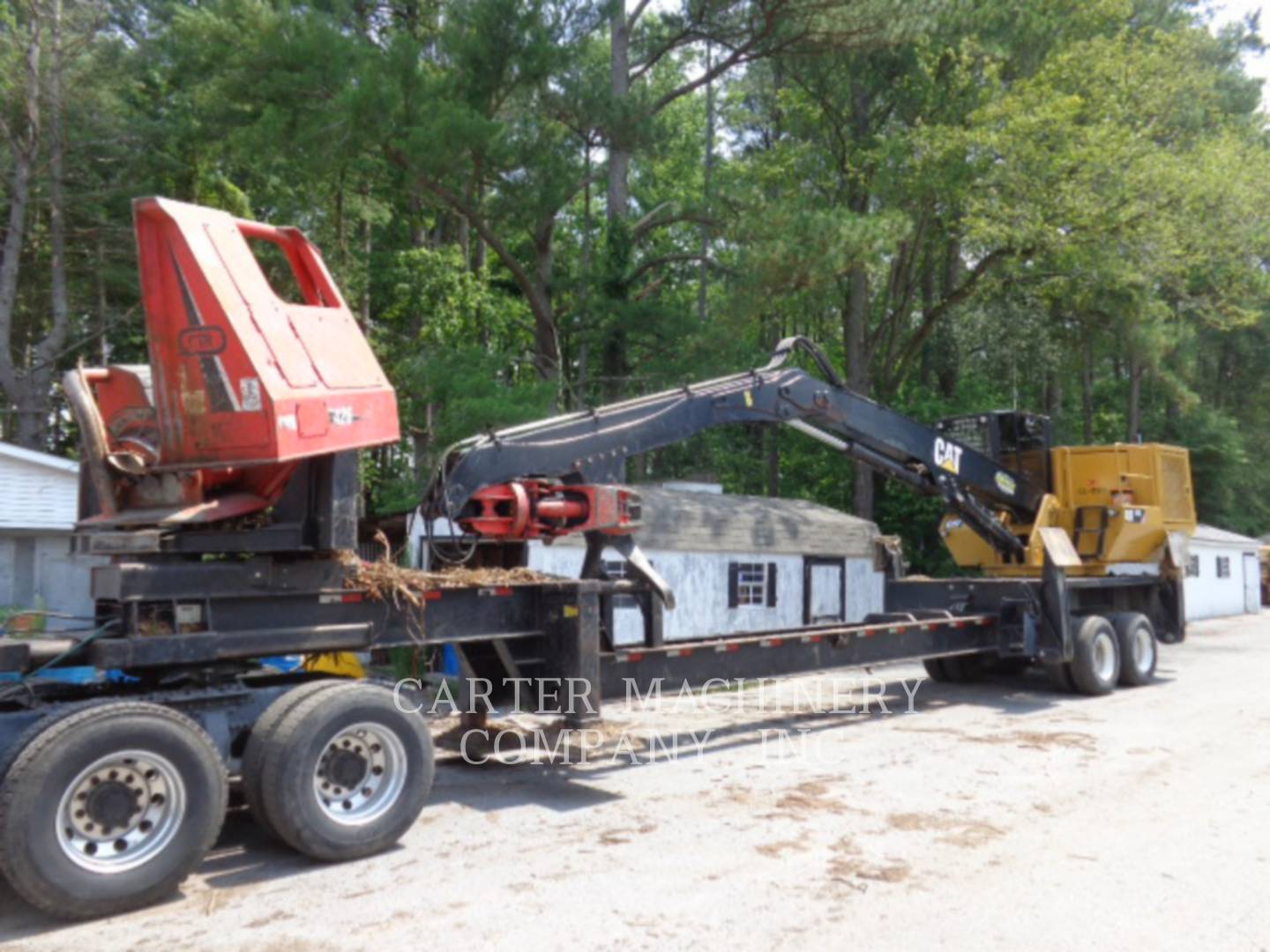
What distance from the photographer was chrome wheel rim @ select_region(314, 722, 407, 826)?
5.95 m

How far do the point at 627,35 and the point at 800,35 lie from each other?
4.30 meters

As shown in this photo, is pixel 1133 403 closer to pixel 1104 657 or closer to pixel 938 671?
pixel 938 671

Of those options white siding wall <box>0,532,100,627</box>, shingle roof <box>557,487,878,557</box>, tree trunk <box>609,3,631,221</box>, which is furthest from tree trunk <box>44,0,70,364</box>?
shingle roof <box>557,487,878,557</box>

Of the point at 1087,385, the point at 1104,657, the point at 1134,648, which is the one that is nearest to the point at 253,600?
the point at 1104,657

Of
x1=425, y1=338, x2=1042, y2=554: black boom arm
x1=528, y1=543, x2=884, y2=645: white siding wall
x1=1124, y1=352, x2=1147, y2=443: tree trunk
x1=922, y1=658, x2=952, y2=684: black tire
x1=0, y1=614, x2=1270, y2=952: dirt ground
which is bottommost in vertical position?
x1=0, y1=614, x2=1270, y2=952: dirt ground

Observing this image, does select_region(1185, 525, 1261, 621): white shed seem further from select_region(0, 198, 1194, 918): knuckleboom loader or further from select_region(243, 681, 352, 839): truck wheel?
select_region(243, 681, 352, 839): truck wheel

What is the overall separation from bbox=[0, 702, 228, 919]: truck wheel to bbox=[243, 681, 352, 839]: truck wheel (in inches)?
9.3

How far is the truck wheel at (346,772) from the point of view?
5.71 metres

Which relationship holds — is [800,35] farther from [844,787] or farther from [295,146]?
[844,787]

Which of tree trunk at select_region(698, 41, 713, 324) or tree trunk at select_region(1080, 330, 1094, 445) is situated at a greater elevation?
tree trunk at select_region(698, 41, 713, 324)

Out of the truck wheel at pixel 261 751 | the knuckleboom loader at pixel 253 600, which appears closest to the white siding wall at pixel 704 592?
the knuckleboom loader at pixel 253 600

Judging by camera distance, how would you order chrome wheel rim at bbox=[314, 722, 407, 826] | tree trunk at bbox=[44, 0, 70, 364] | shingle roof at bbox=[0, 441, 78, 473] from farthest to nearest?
tree trunk at bbox=[44, 0, 70, 364] < shingle roof at bbox=[0, 441, 78, 473] < chrome wheel rim at bbox=[314, 722, 407, 826]

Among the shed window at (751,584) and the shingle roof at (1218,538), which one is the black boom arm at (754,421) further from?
the shingle roof at (1218,538)

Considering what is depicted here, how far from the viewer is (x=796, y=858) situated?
6.02 m
